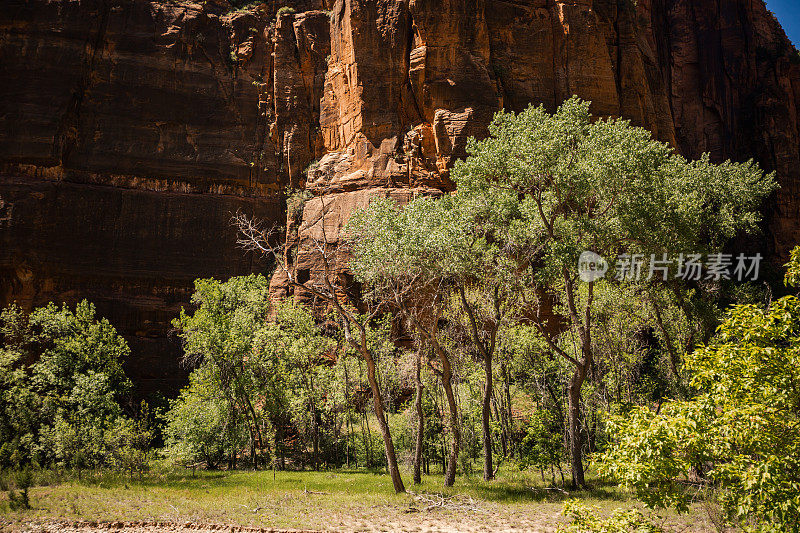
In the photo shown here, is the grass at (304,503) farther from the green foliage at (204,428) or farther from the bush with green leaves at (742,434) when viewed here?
the bush with green leaves at (742,434)

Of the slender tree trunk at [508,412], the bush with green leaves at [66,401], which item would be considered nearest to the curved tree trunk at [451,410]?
the slender tree trunk at [508,412]

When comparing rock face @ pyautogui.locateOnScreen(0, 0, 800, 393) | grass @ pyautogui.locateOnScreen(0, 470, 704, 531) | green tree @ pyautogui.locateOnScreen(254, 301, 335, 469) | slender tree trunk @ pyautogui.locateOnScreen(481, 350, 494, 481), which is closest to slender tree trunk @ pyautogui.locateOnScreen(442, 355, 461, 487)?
grass @ pyautogui.locateOnScreen(0, 470, 704, 531)

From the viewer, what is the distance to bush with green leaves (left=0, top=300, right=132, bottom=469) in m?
23.2

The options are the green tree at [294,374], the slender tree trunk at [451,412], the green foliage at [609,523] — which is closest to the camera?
the green foliage at [609,523]

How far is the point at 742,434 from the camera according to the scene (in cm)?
632

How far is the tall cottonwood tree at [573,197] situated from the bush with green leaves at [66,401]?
67.4 feet

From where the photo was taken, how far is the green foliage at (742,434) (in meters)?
6.06

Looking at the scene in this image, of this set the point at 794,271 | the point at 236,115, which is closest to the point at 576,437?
the point at 794,271

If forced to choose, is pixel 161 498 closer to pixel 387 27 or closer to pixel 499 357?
pixel 499 357

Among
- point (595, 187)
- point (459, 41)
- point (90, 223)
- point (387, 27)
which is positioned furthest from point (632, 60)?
point (90, 223)

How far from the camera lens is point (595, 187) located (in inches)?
739

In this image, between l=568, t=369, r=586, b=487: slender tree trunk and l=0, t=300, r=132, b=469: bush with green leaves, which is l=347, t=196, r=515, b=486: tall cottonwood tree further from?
l=0, t=300, r=132, b=469: bush with green leaves

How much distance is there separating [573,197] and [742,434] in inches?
552

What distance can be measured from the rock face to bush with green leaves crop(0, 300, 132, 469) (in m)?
12.9
